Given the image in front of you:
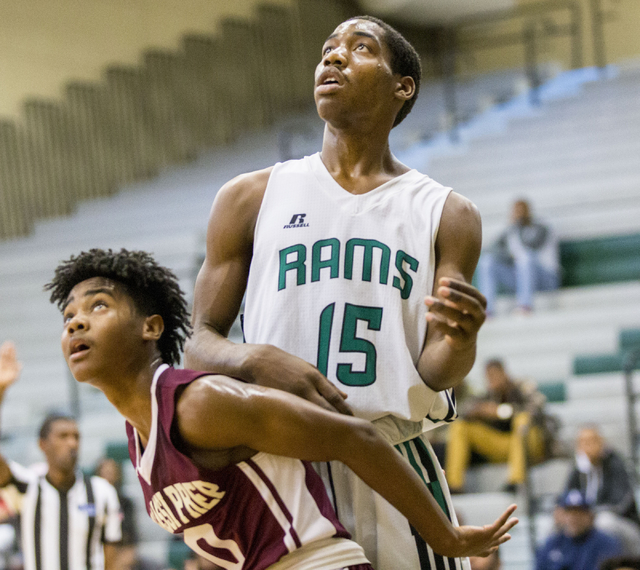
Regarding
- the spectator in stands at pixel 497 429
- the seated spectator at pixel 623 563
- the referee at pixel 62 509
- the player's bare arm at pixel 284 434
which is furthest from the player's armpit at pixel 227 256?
the spectator in stands at pixel 497 429

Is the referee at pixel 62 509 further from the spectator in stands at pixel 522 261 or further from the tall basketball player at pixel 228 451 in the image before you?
the spectator in stands at pixel 522 261

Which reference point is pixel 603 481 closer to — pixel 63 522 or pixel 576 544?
pixel 576 544

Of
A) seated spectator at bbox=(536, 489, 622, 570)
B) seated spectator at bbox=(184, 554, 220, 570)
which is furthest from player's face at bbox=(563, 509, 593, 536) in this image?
seated spectator at bbox=(184, 554, 220, 570)

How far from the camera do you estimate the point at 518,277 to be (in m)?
9.55

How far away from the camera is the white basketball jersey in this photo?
2254 mm

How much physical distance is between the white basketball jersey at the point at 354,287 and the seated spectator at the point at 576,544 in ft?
13.1

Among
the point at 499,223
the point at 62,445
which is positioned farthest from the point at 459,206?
the point at 499,223

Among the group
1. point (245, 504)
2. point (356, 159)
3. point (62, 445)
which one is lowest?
point (62, 445)

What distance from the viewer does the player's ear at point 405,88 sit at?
2.49m

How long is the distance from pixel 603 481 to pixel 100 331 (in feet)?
16.8

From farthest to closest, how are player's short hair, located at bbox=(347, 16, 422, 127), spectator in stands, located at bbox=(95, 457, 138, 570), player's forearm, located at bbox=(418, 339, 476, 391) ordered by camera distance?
spectator in stands, located at bbox=(95, 457, 138, 570) < player's short hair, located at bbox=(347, 16, 422, 127) < player's forearm, located at bbox=(418, 339, 476, 391)

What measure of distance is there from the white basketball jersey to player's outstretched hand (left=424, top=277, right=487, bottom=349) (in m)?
0.18

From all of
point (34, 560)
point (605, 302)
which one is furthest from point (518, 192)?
point (34, 560)

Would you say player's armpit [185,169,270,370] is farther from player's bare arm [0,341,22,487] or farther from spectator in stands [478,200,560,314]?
spectator in stands [478,200,560,314]
